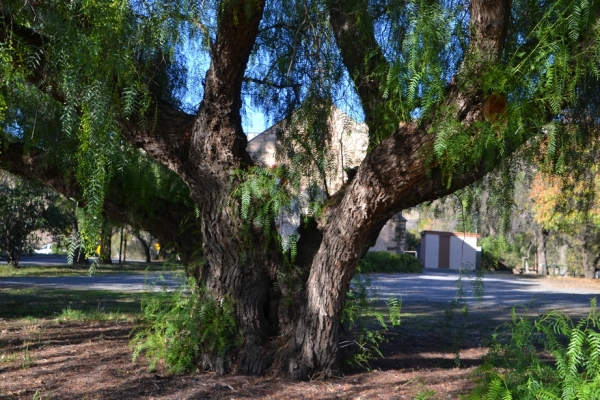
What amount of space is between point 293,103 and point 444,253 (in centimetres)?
3831

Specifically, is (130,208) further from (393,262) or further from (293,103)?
(393,262)

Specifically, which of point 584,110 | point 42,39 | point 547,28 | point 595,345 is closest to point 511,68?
point 547,28

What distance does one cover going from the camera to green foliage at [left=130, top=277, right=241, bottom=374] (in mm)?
6309

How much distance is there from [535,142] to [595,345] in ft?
4.98

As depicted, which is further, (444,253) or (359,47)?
(444,253)

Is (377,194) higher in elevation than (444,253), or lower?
higher

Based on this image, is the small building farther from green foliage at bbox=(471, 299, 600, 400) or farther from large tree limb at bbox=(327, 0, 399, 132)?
green foliage at bbox=(471, 299, 600, 400)

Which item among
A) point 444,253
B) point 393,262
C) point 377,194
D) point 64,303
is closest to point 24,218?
point 64,303

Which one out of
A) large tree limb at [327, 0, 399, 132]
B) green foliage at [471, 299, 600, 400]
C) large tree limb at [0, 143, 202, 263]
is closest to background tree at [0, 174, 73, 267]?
large tree limb at [0, 143, 202, 263]

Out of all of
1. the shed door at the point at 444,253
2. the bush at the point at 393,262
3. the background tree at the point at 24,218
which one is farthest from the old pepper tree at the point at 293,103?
the shed door at the point at 444,253

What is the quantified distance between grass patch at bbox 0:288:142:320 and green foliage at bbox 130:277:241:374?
191 inches

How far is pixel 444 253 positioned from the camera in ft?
147

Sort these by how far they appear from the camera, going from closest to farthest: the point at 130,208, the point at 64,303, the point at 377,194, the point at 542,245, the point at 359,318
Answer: the point at 377,194 → the point at 359,318 → the point at 130,208 → the point at 64,303 → the point at 542,245

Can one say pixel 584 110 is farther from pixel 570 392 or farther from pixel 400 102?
pixel 570 392
